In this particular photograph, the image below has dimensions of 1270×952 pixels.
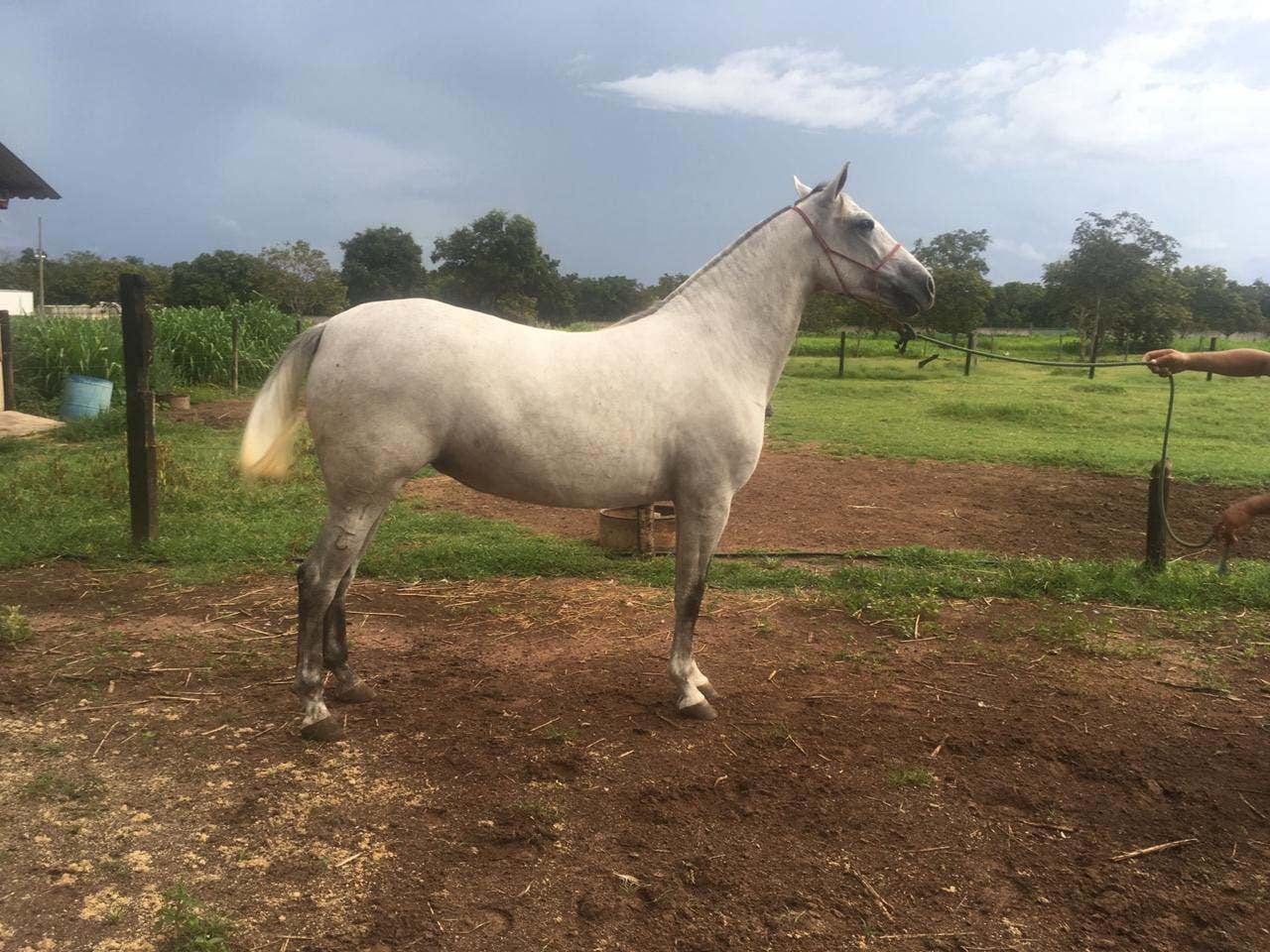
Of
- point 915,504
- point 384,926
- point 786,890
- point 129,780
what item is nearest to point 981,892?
point 786,890

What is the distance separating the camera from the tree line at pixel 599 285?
1052 inches

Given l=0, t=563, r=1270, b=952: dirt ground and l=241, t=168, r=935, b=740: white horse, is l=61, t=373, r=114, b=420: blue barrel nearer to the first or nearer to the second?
l=0, t=563, r=1270, b=952: dirt ground

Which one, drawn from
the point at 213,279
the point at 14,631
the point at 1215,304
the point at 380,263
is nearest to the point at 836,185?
the point at 14,631

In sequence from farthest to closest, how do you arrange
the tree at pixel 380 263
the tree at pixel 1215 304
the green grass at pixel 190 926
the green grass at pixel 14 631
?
1. the tree at pixel 1215 304
2. the tree at pixel 380 263
3. the green grass at pixel 14 631
4. the green grass at pixel 190 926

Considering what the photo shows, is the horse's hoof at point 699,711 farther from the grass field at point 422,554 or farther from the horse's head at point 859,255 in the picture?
the horse's head at point 859,255

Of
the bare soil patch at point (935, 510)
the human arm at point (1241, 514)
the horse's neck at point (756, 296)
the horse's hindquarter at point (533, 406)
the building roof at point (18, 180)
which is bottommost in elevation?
the bare soil patch at point (935, 510)

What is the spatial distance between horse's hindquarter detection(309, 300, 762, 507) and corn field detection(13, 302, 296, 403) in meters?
10.4

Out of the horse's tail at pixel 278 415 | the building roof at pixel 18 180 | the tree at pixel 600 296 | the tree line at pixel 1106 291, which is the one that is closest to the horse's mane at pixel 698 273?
the horse's tail at pixel 278 415

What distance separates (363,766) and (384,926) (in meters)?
0.96

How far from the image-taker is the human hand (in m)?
3.26

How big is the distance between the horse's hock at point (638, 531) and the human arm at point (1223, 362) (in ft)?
11.2

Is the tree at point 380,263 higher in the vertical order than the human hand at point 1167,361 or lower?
higher

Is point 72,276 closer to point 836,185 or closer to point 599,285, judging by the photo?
point 599,285

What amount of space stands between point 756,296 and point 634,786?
2121 millimetres
